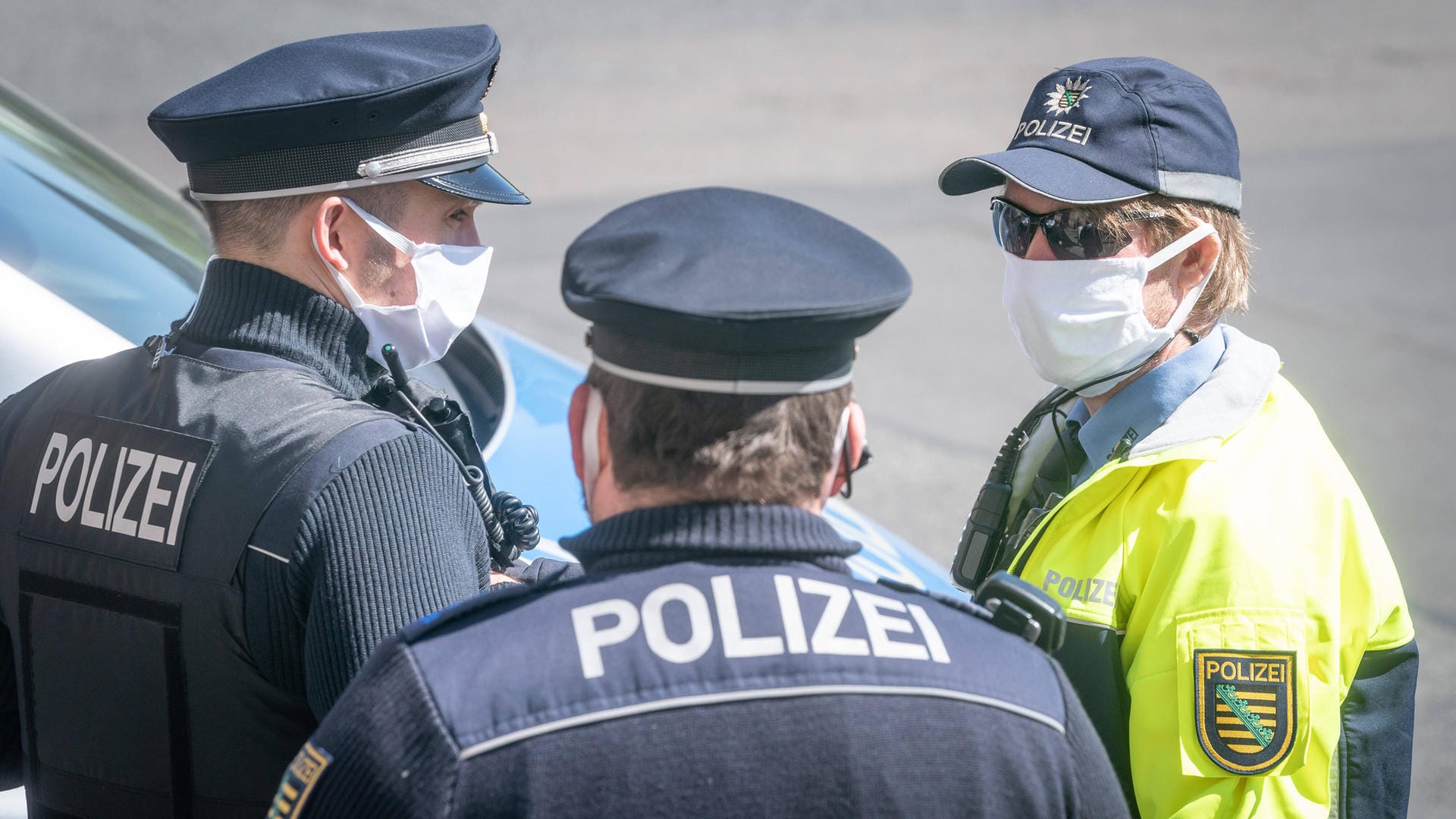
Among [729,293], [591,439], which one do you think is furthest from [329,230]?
[729,293]

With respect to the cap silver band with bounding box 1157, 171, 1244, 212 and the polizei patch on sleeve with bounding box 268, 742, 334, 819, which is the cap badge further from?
the polizei patch on sleeve with bounding box 268, 742, 334, 819

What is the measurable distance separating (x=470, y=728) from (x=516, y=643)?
0.10 meters

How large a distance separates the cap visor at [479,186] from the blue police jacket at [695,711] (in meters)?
1.03

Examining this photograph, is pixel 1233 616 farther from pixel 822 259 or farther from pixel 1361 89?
pixel 1361 89

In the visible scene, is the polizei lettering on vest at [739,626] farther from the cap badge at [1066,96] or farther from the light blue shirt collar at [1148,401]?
the cap badge at [1066,96]

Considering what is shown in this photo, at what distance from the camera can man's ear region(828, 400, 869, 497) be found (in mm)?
1552

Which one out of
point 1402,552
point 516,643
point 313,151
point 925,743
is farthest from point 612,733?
point 1402,552

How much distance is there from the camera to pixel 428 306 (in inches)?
90.7

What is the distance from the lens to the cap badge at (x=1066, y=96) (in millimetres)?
2260

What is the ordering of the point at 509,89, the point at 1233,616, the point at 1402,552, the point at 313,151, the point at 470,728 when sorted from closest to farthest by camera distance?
the point at 470,728, the point at 1233,616, the point at 313,151, the point at 1402,552, the point at 509,89

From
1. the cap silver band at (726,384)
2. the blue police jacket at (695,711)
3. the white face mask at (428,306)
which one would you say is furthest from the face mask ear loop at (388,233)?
the blue police jacket at (695,711)

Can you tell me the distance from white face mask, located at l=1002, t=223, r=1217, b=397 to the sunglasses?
0.06 ft

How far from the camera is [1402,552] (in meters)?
5.12

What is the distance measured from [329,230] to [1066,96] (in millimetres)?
1276
